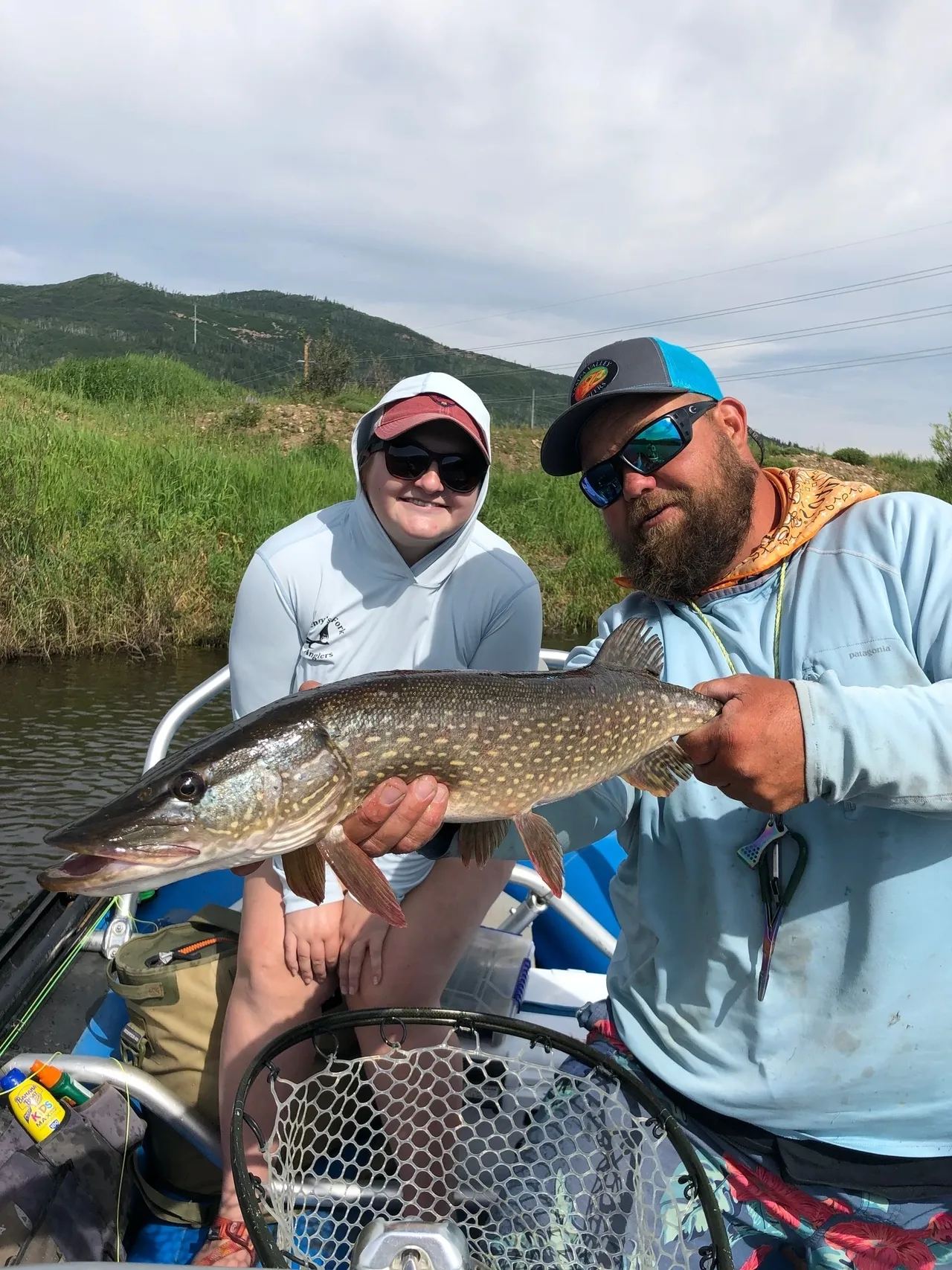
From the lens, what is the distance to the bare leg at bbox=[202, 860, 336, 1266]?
84.7 inches

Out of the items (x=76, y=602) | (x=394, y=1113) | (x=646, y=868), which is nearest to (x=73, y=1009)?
(x=394, y=1113)

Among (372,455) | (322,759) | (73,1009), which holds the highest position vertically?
(372,455)

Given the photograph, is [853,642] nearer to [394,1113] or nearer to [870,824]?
[870,824]

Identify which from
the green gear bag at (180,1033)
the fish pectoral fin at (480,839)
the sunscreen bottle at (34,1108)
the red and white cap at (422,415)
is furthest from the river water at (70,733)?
the red and white cap at (422,415)

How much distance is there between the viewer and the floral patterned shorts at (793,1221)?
1.58 m

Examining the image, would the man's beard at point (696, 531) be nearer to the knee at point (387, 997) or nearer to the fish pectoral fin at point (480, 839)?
the fish pectoral fin at point (480, 839)

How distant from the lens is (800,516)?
2014 mm

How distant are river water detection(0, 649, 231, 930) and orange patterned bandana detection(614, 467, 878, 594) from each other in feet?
15.7

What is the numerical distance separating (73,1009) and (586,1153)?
214cm

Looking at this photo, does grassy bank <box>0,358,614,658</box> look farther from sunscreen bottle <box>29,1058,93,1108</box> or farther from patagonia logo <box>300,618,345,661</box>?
sunscreen bottle <box>29,1058,93,1108</box>

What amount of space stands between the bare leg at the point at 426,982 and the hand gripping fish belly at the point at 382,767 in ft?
0.73

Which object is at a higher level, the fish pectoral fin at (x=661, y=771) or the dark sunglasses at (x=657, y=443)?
the dark sunglasses at (x=657, y=443)

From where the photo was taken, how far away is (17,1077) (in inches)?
81.7

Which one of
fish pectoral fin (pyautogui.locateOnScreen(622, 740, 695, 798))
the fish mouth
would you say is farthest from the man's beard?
the fish mouth
